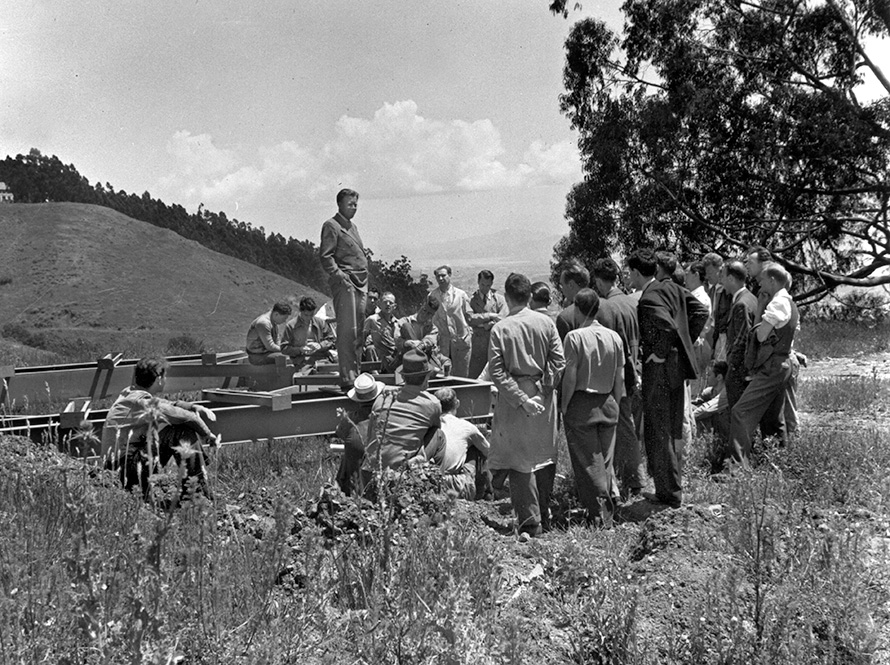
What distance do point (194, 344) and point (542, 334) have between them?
16598mm

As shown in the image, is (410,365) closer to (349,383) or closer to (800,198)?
(349,383)

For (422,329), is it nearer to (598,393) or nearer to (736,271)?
(736,271)

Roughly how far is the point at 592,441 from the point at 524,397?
0.64 metres

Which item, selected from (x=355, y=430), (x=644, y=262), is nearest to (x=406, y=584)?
(x=355, y=430)

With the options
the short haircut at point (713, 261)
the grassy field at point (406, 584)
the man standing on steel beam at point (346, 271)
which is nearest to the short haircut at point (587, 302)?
the grassy field at point (406, 584)

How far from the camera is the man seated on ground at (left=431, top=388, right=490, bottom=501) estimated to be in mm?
5664

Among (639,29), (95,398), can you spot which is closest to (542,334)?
(95,398)

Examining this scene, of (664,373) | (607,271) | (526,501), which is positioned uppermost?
(607,271)

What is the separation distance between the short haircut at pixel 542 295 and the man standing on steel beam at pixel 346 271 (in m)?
2.23

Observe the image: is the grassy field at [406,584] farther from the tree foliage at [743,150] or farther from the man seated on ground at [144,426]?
the tree foliage at [743,150]

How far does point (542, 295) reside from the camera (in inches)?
268

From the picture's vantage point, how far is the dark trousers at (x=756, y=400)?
6.52 meters

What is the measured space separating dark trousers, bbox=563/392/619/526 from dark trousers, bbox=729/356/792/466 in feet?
3.97

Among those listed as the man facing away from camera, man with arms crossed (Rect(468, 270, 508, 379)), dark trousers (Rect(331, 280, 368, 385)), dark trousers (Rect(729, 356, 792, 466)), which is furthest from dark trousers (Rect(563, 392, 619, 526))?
man with arms crossed (Rect(468, 270, 508, 379))
